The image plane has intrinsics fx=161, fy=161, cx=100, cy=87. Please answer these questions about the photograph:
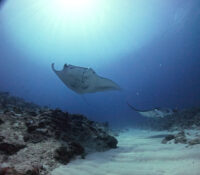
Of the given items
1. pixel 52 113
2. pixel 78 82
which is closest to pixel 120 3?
pixel 78 82

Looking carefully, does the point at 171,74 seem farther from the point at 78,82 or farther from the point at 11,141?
the point at 11,141

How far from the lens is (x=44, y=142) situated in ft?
11.3

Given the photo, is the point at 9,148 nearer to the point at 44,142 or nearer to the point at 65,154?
the point at 44,142

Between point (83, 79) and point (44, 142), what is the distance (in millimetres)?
3203

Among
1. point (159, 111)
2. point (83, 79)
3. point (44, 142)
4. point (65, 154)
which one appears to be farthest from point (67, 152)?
point (159, 111)


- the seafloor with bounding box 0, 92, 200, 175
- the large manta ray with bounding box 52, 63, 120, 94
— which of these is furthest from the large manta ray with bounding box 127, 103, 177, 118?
the seafloor with bounding box 0, 92, 200, 175

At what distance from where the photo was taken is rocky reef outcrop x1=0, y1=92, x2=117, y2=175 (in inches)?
104

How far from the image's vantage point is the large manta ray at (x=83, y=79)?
6066mm

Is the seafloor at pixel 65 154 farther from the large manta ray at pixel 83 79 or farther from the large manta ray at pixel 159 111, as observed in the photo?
the large manta ray at pixel 159 111

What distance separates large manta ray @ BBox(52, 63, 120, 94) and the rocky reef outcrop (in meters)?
1.61

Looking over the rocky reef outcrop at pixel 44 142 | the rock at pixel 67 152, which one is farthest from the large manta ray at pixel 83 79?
the rock at pixel 67 152

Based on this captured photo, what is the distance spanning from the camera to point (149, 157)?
3404 mm

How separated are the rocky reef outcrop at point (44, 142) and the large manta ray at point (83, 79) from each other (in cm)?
161

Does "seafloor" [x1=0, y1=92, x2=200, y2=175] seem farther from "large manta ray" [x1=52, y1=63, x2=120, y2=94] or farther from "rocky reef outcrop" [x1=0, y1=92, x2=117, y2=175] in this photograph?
"large manta ray" [x1=52, y1=63, x2=120, y2=94]
